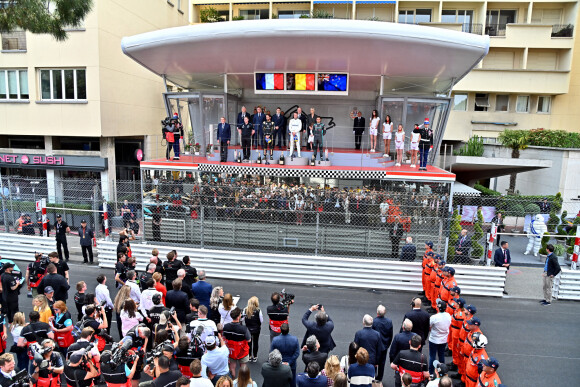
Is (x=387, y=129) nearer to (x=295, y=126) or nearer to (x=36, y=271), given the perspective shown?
(x=295, y=126)

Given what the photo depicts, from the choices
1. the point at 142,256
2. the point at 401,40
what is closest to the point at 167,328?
the point at 142,256

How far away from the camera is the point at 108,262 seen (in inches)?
524

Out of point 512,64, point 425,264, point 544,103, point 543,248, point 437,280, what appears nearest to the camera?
point 437,280

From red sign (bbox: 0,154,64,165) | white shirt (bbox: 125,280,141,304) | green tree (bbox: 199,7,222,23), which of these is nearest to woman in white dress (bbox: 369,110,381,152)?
white shirt (bbox: 125,280,141,304)

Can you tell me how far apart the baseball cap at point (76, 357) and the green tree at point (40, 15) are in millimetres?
9572

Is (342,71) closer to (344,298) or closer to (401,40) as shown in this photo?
(401,40)

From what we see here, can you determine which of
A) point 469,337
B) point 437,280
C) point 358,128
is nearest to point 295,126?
point 358,128

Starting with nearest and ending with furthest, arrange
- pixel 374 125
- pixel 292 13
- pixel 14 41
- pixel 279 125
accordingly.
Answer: pixel 374 125
pixel 279 125
pixel 14 41
pixel 292 13

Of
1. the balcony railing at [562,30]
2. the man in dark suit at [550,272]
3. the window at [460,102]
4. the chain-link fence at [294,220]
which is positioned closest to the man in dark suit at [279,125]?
the chain-link fence at [294,220]

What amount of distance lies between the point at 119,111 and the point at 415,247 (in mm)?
18788

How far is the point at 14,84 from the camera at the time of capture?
72.1 feet

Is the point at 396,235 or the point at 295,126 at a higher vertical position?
the point at 295,126

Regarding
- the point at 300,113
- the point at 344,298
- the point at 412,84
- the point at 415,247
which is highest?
the point at 412,84

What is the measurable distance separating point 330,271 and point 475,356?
6079 mm
